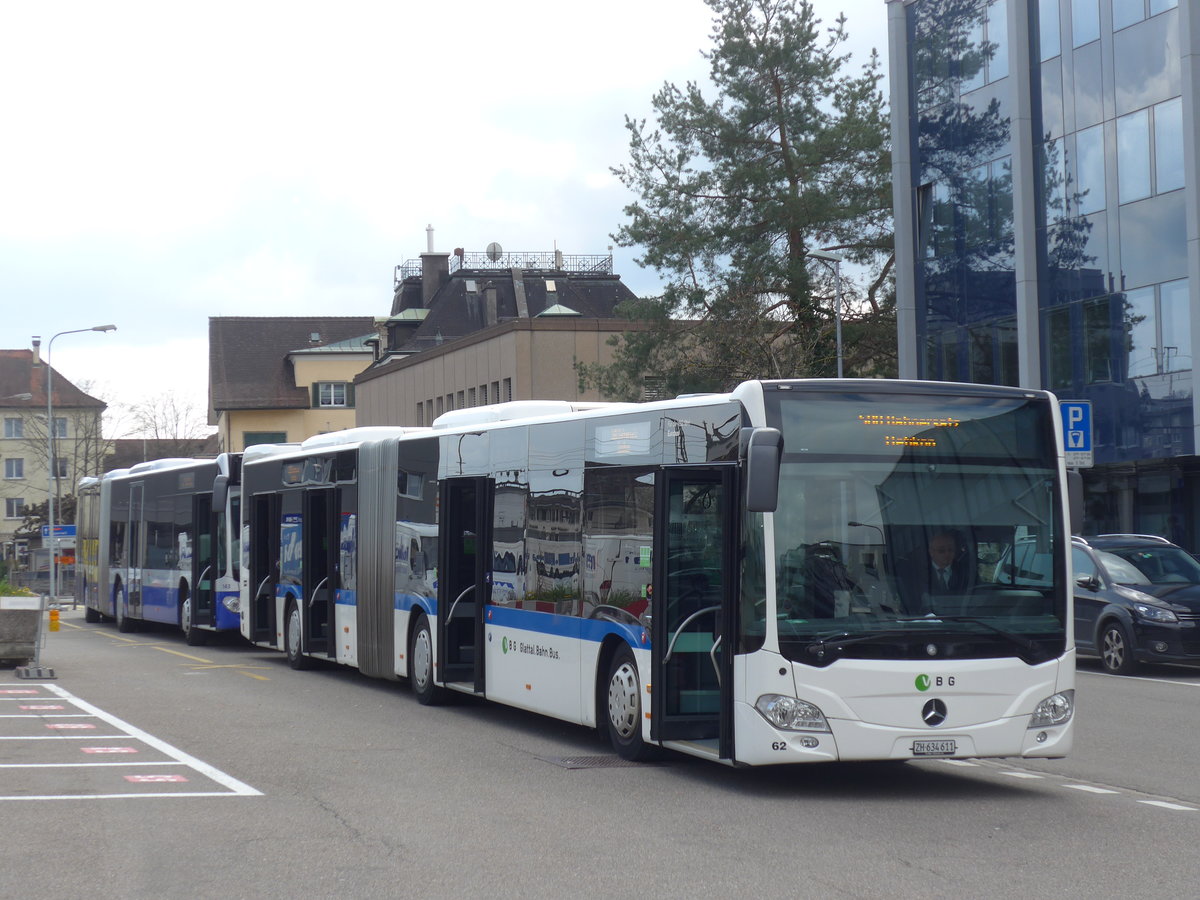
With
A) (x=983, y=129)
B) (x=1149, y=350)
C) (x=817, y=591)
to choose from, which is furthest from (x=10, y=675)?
(x=983, y=129)

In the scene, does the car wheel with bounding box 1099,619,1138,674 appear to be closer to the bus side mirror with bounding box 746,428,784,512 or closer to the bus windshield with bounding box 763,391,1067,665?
the bus windshield with bounding box 763,391,1067,665

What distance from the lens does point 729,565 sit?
10945 millimetres

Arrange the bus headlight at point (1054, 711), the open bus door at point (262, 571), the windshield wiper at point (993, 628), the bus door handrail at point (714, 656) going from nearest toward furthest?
the windshield wiper at point (993, 628) → the bus headlight at point (1054, 711) → the bus door handrail at point (714, 656) → the open bus door at point (262, 571)

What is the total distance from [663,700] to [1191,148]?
2404cm

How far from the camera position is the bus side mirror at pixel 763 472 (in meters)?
10.1

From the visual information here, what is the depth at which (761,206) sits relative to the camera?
1730 inches

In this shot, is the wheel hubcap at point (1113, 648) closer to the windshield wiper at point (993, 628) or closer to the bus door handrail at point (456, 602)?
the bus door handrail at point (456, 602)

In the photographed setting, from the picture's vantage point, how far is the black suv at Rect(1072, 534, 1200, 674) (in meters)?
20.9

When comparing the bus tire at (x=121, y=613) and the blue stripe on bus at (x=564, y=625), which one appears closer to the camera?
the blue stripe on bus at (x=564, y=625)

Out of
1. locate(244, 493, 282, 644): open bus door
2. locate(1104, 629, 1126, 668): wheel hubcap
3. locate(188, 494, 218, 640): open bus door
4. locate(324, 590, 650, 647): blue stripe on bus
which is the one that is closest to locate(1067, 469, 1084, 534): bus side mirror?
locate(324, 590, 650, 647): blue stripe on bus

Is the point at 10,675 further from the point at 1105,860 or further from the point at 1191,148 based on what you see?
the point at 1191,148

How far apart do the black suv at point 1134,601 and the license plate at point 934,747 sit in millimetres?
11151

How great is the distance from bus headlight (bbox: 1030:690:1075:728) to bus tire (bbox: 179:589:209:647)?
20874mm

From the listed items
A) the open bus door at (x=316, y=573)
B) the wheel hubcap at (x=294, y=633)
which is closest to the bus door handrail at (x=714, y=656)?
the open bus door at (x=316, y=573)
